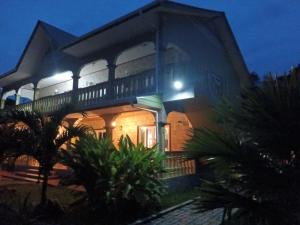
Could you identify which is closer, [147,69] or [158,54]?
[158,54]

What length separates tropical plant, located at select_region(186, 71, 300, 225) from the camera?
8.63ft

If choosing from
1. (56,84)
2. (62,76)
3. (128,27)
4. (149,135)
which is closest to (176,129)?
(149,135)

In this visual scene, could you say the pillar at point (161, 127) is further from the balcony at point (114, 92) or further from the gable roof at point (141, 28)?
the gable roof at point (141, 28)

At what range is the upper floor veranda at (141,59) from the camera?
32.5ft

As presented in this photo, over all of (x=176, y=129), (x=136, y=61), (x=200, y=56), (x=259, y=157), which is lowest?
(x=259, y=157)

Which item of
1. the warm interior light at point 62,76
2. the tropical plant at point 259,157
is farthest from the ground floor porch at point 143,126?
the tropical plant at point 259,157

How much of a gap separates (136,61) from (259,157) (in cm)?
1221

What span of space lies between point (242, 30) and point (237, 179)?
182 metres

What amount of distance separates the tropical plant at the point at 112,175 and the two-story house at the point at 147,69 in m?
2.74

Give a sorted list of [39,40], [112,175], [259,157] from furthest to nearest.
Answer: [39,40]
[112,175]
[259,157]

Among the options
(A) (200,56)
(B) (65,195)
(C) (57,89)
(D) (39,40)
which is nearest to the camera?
(B) (65,195)

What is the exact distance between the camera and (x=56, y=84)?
61.9 ft

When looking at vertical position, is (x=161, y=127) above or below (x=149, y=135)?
above

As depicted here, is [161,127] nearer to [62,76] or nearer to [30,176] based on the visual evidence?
[30,176]
